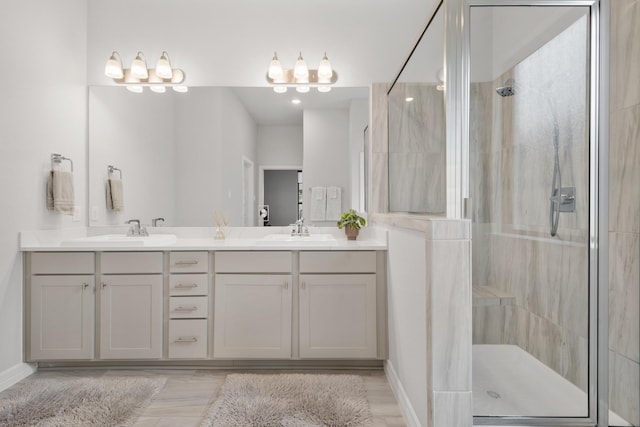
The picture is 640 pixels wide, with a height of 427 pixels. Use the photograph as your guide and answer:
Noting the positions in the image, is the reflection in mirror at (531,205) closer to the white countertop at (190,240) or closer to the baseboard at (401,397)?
the baseboard at (401,397)

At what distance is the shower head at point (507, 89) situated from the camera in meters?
1.58

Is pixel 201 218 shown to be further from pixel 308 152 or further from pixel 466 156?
pixel 466 156

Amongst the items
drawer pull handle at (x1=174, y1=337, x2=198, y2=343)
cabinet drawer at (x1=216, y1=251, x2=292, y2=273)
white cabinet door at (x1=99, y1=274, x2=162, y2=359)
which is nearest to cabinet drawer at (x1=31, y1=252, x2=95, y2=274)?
white cabinet door at (x1=99, y1=274, x2=162, y2=359)

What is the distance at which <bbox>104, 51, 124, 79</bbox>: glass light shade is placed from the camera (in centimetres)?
277

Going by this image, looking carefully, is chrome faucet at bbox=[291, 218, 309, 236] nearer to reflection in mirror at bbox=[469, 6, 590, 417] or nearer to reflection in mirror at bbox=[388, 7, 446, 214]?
reflection in mirror at bbox=[388, 7, 446, 214]

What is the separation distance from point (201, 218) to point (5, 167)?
3.84 ft

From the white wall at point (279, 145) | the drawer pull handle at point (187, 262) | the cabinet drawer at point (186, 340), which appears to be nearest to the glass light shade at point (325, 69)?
the white wall at point (279, 145)

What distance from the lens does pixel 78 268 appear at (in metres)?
2.32

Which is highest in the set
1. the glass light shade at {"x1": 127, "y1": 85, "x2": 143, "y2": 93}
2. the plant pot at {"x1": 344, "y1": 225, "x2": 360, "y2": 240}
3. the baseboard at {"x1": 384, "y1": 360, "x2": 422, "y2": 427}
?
the glass light shade at {"x1": 127, "y1": 85, "x2": 143, "y2": 93}

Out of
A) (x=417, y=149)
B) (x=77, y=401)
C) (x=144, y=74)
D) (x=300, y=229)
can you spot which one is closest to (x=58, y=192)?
(x=144, y=74)

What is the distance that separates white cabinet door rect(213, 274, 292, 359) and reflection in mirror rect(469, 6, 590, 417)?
3.85ft

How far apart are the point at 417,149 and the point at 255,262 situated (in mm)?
1156

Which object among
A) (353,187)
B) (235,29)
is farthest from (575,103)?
(235,29)

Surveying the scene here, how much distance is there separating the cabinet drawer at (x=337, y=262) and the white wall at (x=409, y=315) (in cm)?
15
